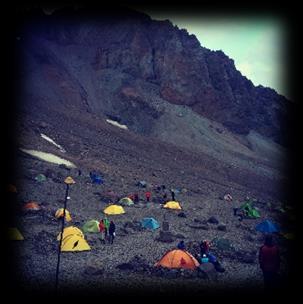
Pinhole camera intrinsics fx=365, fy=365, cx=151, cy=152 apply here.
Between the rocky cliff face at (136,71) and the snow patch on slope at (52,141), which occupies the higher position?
the rocky cliff face at (136,71)

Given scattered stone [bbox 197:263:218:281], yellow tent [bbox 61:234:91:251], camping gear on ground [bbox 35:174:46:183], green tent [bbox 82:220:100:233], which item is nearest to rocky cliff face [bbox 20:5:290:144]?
camping gear on ground [bbox 35:174:46:183]

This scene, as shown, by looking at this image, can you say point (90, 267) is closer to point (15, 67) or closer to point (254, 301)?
point (254, 301)

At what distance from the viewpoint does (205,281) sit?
17000 millimetres

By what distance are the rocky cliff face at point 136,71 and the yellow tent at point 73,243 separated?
56.4 meters

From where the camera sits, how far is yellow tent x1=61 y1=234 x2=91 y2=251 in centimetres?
1918

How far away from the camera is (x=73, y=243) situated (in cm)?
1936

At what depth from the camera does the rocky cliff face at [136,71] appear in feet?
264

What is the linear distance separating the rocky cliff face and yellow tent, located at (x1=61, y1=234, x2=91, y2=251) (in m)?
56.4

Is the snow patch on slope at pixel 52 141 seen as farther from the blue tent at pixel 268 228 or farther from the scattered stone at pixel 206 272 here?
the scattered stone at pixel 206 272

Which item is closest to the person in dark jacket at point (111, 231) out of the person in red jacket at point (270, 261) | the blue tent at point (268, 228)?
the blue tent at point (268, 228)

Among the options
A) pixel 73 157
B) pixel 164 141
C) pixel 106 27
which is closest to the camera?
pixel 73 157

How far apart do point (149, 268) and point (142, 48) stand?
81.4 meters

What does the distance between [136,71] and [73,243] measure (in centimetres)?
7578

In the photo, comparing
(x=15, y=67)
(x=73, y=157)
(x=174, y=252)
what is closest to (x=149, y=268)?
(x=174, y=252)
